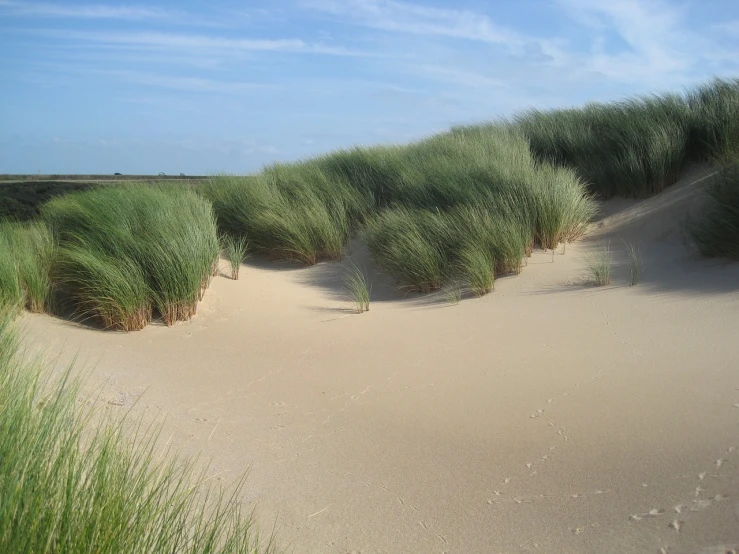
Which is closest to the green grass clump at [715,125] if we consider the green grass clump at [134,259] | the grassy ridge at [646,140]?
the grassy ridge at [646,140]

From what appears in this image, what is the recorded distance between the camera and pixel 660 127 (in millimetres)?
9992

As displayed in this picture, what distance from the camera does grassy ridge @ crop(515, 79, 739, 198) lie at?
9.77m

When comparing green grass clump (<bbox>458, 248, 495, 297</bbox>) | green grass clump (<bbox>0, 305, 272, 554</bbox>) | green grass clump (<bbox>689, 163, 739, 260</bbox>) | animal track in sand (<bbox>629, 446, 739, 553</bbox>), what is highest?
green grass clump (<bbox>689, 163, 739, 260</bbox>)

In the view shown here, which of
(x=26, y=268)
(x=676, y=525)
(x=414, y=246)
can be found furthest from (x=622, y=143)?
(x=676, y=525)

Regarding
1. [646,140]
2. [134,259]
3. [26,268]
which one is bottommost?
[26,268]

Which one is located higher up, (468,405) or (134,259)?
(134,259)

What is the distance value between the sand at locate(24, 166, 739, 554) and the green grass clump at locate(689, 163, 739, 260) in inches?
6.9

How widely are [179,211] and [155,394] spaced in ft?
11.1

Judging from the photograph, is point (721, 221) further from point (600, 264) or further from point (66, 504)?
point (66, 504)

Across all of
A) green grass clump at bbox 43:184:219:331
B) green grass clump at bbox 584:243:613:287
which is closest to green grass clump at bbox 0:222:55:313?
green grass clump at bbox 43:184:219:331

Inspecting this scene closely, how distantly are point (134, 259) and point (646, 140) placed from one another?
23.1 ft

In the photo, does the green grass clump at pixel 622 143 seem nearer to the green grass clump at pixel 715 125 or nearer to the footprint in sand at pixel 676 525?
the green grass clump at pixel 715 125

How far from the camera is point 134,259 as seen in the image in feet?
22.9

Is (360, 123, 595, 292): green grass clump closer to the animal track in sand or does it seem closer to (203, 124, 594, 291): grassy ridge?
(203, 124, 594, 291): grassy ridge
